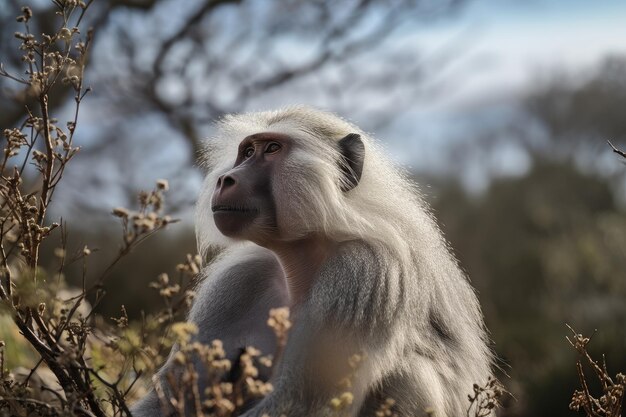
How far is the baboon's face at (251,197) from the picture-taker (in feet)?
13.5

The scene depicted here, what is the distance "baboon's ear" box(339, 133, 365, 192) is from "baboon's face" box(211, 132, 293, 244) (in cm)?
29

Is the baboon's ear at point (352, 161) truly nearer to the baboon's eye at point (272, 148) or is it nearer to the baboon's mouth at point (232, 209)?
the baboon's eye at point (272, 148)

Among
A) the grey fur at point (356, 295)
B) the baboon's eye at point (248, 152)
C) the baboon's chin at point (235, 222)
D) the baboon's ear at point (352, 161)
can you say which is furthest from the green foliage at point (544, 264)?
the baboon's chin at point (235, 222)

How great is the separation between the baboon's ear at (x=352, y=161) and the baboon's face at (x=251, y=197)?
0.94ft

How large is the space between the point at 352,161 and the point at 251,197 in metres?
0.54

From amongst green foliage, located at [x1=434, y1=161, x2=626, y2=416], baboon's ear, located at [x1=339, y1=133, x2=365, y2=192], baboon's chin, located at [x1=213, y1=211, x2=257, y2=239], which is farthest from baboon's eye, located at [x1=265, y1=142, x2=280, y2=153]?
green foliage, located at [x1=434, y1=161, x2=626, y2=416]

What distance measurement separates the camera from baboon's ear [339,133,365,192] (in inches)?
170

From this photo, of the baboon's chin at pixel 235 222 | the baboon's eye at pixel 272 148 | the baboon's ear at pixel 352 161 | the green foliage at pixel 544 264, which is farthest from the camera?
the green foliage at pixel 544 264

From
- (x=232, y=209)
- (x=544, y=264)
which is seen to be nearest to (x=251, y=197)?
(x=232, y=209)

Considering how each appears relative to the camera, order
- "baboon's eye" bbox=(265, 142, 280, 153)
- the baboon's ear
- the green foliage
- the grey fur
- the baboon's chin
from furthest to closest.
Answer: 1. the green foliage
2. "baboon's eye" bbox=(265, 142, 280, 153)
3. the baboon's ear
4. the baboon's chin
5. the grey fur

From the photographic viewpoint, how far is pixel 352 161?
170 inches

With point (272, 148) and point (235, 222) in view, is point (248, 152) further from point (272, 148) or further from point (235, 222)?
point (235, 222)

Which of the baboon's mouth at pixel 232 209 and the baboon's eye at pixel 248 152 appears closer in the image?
the baboon's mouth at pixel 232 209

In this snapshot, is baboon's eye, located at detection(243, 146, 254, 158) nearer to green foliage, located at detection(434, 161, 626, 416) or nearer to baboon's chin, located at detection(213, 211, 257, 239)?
baboon's chin, located at detection(213, 211, 257, 239)
